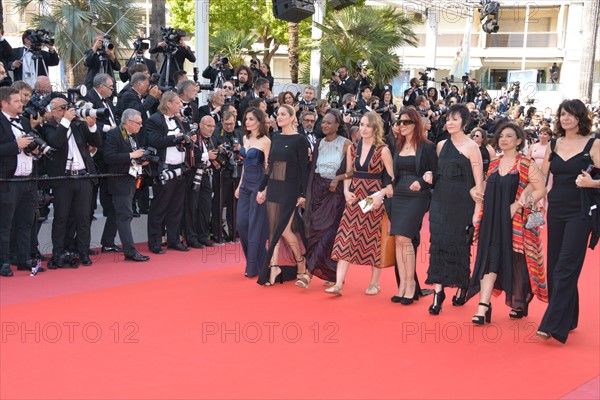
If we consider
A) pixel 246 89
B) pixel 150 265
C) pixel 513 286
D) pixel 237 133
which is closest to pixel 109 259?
pixel 150 265

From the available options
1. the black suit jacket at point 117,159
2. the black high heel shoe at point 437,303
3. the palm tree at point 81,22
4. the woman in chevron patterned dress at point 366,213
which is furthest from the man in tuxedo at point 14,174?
the palm tree at point 81,22

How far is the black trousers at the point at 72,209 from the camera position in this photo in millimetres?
7543

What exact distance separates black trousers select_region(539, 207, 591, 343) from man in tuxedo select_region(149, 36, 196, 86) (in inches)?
245

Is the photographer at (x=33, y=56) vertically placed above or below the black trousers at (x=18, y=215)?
above

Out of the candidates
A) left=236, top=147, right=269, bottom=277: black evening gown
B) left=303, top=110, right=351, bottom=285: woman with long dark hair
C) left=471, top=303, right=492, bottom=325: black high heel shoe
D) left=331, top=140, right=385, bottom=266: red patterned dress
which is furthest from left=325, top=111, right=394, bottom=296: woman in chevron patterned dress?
left=471, top=303, right=492, bottom=325: black high heel shoe

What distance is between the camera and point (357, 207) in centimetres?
680

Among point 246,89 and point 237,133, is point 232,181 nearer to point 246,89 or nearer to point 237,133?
point 237,133

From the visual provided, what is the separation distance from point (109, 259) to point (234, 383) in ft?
13.2

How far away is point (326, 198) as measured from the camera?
7.16 metres

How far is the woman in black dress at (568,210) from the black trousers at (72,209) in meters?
4.46

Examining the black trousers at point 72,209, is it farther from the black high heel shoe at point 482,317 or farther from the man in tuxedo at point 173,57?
the black high heel shoe at point 482,317

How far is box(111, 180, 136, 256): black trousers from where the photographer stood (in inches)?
317

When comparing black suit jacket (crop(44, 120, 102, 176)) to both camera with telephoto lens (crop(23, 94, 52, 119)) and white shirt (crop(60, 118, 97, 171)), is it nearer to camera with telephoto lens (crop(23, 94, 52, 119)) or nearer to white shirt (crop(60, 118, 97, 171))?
white shirt (crop(60, 118, 97, 171))

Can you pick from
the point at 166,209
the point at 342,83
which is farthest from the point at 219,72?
the point at 342,83
